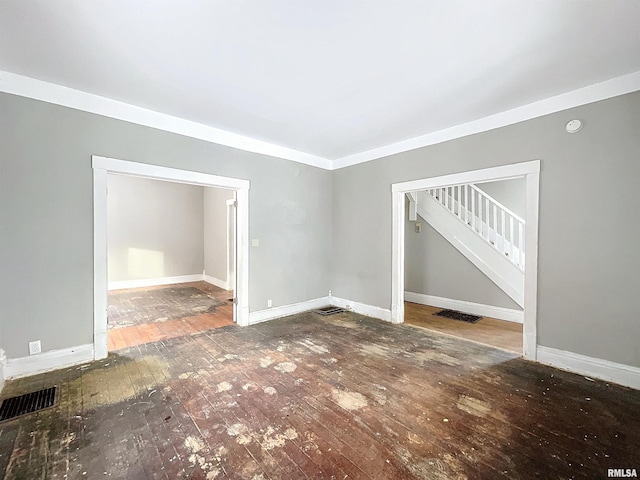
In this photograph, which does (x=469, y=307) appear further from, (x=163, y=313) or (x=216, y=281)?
(x=216, y=281)

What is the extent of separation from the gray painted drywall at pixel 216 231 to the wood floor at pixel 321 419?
13.6 feet

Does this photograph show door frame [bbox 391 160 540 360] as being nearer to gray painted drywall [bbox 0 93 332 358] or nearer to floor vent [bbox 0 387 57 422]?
gray painted drywall [bbox 0 93 332 358]

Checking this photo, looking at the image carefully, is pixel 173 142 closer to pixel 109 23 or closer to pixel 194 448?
pixel 109 23

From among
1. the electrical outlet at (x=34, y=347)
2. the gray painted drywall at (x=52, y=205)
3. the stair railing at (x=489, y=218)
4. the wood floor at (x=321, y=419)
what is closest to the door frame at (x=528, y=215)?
the wood floor at (x=321, y=419)

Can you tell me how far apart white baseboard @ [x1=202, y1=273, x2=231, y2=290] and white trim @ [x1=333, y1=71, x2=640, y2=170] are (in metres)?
4.84

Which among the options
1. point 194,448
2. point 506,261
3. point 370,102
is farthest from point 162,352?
point 506,261

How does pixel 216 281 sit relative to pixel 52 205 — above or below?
below


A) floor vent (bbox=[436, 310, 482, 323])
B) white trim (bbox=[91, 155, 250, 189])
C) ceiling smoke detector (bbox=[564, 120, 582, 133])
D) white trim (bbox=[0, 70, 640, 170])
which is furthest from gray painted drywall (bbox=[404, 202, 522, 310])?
white trim (bbox=[91, 155, 250, 189])

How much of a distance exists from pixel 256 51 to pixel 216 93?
0.87 meters

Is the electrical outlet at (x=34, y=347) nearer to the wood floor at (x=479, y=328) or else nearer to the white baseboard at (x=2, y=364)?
the white baseboard at (x=2, y=364)

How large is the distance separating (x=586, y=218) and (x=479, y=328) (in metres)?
2.10

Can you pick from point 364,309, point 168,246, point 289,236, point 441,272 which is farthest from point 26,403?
point 168,246

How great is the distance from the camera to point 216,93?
9.30ft

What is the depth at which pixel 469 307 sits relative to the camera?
4965mm
